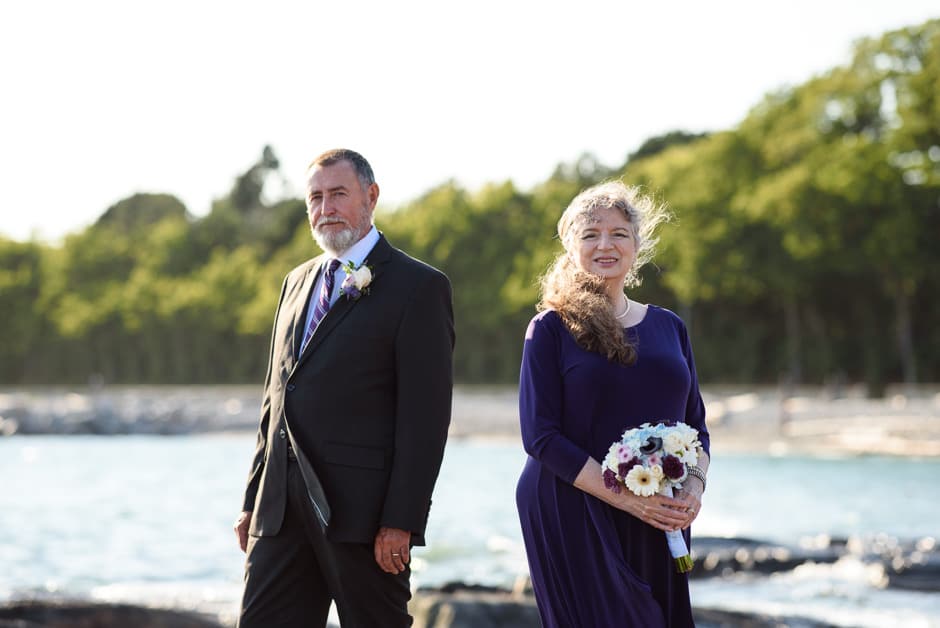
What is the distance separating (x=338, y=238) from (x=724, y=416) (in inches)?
1391

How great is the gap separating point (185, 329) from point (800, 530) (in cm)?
5705

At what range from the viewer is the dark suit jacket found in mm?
4039

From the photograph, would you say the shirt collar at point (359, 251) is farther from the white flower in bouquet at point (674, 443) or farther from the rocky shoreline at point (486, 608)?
the rocky shoreline at point (486, 608)

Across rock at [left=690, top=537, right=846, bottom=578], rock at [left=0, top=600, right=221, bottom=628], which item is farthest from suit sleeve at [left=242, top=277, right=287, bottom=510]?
rock at [left=690, top=537, right=846, bottom=578]

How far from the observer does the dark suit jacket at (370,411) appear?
404cm

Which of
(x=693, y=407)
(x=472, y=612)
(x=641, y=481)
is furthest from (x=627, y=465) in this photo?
A: (x=472, y=612)

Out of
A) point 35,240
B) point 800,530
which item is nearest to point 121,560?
point 800,530

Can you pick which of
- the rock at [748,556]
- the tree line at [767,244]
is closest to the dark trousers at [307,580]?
the rock at [748,556]

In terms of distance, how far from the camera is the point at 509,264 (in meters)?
58.2

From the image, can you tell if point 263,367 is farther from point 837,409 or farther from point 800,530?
point 800,530

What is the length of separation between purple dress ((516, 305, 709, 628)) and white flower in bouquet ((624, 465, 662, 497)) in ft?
0.57

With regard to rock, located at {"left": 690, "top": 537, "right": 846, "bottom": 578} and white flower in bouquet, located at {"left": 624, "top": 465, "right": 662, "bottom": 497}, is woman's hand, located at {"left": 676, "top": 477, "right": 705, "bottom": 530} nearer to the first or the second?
white flower in bouquet, located at {"left": 624, "top": 465, "right": 662, "bottom": 497}

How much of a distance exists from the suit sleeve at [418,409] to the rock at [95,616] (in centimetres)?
570

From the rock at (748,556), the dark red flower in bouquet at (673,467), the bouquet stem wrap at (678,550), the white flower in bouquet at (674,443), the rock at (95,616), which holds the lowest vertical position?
the rock at (748,556)
